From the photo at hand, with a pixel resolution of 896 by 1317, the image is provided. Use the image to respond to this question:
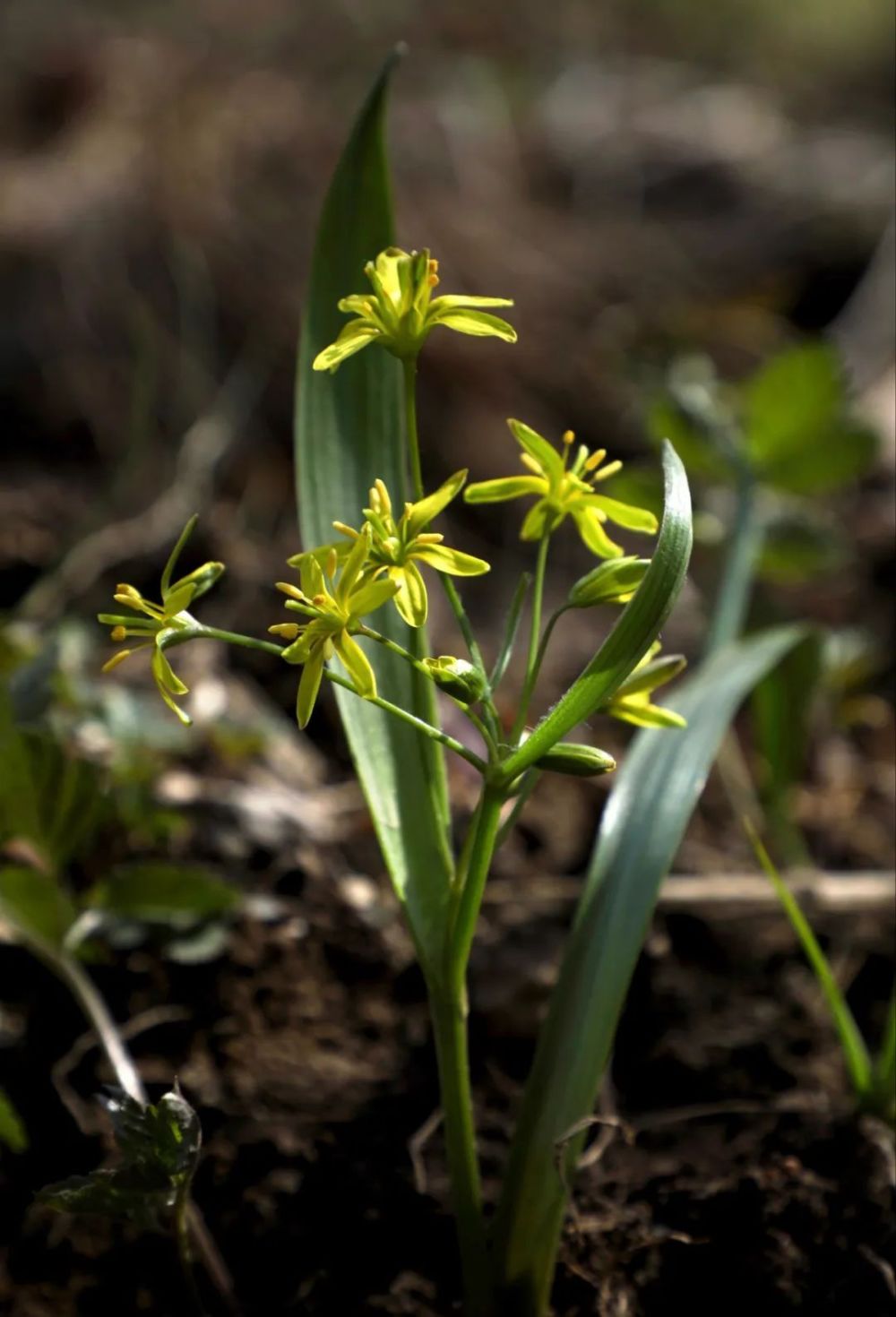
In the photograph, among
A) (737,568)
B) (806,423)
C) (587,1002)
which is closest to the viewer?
(587,1002)

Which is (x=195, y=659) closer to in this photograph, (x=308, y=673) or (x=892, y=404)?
(x=308, y=673)

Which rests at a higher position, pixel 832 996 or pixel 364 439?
pixel 364 439

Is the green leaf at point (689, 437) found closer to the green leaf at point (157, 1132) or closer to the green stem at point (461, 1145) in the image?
the green stem at point (461, 1145)

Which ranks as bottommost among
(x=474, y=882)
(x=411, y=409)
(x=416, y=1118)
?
(x=416, y=1118)

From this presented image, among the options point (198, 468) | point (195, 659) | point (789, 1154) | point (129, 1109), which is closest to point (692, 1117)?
point (789, 1154)

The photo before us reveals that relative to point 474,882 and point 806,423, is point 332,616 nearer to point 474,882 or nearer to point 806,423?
point 474,882

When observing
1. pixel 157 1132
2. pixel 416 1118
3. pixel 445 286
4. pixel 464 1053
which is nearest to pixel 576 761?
pixel 464 1053

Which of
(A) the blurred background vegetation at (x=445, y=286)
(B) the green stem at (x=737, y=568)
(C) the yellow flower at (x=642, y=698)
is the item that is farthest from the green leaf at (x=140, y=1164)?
(B) the green stem at (x=737, y=568)
